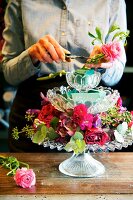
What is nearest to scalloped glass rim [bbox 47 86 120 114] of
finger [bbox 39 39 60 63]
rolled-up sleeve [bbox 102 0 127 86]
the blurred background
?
finger [bbox 39 39 60 63]

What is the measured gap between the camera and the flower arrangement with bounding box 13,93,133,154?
1.23m

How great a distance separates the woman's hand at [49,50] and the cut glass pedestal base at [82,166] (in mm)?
296

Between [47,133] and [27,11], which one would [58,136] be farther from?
[27,11]

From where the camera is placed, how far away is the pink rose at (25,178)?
1.21m

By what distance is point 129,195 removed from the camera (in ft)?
3.89

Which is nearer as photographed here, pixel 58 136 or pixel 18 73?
pixel 58 136

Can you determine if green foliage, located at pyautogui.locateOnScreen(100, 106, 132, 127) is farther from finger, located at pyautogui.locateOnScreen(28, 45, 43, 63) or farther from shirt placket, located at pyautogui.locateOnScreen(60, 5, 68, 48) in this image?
shirt placket, located at pyautogui.locateOnScreen(60, 5, 68, 48)

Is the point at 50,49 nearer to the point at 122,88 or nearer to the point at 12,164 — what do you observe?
the point at 12,164

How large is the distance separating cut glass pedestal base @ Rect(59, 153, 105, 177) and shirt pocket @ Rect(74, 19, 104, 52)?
0.47 m

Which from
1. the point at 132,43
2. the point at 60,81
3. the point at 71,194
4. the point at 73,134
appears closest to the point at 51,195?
the point at 71,194

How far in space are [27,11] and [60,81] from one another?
29 centimetres

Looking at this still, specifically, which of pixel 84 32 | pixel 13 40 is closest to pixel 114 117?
pixel 84 32

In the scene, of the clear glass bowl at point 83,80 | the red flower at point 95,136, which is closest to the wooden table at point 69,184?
the red flower at point 95,136

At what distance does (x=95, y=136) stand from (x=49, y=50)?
323mm
